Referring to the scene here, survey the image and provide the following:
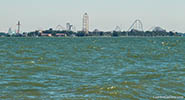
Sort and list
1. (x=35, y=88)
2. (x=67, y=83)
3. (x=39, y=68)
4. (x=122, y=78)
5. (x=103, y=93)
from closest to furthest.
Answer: (x=103, y=93) < (x=35, y=88) < (x=67, y=83) < (x=122, y=78) < (x=39, y=68)

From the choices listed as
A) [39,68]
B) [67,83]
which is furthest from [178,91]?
[39,68]

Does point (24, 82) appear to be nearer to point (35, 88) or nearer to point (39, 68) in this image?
point (35, 88)

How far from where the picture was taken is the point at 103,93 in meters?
20.0

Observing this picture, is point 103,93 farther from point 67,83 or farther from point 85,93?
point 67,83

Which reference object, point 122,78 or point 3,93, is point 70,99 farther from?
point 122,78

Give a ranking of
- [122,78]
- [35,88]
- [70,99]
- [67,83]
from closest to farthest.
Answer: [70,99] → [35,88] → [67,83] → [122,78]

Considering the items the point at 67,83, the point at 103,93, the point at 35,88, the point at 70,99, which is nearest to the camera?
the point at 70,99

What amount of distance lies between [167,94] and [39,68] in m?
13.8

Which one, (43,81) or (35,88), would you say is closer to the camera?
(35,88)

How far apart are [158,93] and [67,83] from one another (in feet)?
18.6

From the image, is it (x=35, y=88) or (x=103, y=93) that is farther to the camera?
(x=35, y=88)

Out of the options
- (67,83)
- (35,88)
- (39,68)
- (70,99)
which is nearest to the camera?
(70,99)

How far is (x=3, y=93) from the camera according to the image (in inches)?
795

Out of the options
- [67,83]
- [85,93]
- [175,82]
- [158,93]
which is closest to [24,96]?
[85,93]
